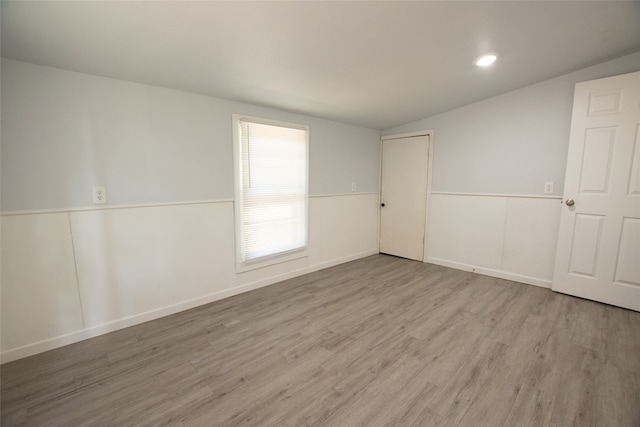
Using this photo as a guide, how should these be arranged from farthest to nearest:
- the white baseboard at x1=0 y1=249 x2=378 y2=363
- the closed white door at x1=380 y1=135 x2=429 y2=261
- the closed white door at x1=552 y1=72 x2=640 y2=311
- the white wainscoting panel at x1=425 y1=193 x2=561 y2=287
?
the closed white door at x1=380 y1=135 x2=429 y2=261 → the white wainscoting panel at x1=425 y1=193 x2=561 y2=287 → the closed white door at x1=552 y1=72 x2=640 y2=311 → the white baseboard at x1=0 y1=249 x2=378 y2=363

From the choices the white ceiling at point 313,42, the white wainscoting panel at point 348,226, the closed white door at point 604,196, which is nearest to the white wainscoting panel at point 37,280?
the white ceiling at point 313,42

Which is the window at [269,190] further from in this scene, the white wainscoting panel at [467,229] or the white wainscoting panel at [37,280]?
the white wainscoting panel at [467,229]

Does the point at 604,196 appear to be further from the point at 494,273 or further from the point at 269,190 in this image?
the point at 269,190

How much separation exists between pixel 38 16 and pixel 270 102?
5.78 ft

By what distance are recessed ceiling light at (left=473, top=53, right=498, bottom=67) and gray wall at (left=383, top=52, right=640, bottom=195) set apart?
3.62 feet

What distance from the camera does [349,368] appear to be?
5.95 ft

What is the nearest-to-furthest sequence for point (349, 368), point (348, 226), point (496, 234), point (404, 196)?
point (349, 368), point (496, 234), point (348, 226), point (404, 196)

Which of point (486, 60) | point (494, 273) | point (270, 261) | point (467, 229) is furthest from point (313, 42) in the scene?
point (494, 273)

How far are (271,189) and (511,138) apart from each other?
3.00 meters

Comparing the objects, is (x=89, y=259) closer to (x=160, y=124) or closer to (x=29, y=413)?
(x=29, y=413)

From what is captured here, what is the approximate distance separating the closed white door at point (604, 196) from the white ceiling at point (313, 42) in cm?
46

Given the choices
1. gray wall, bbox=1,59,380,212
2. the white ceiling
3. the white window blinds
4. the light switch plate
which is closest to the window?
the white window blinds

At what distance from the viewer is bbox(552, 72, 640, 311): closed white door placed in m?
2.53

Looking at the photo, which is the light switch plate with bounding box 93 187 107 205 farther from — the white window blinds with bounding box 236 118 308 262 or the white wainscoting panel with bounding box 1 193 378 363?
the white window blinds with bounding box 236 118 308 262
